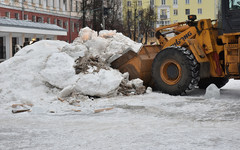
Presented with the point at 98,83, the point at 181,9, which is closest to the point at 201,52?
→ the point at 98,83

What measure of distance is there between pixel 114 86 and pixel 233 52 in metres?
3.04

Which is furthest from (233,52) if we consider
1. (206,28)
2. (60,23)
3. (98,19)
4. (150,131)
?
(60,23)

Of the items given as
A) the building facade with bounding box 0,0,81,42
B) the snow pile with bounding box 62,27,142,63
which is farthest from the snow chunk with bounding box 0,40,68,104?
Result: the building facade with bounding box 0,0,81,42

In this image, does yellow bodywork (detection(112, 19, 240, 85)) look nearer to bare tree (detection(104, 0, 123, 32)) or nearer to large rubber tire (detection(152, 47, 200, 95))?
large rubber tire (detection(152, 47, 200, 95))

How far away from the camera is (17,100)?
9.20 meters

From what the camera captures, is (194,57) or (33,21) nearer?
(194,57)

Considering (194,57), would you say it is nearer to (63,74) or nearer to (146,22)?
(63,74)

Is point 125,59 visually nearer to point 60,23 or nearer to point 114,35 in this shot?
point 114,35

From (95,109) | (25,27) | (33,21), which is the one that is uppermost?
(33,21)

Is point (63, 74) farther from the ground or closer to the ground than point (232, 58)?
closer to the ground

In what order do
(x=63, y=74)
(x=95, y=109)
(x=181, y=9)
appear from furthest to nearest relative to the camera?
(x=181, y=9) < (x=63, y=74) < (x=95, y=109)

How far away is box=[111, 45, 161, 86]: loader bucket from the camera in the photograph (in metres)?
11.2

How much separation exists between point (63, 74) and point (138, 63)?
7.49 ft

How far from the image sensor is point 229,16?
949 centimetres
